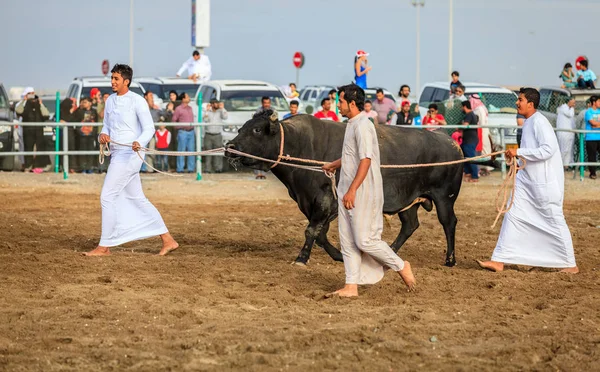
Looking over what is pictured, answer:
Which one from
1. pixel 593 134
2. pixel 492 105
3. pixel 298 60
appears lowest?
pixel 593 134

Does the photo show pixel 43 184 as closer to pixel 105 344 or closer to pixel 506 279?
pixel 506 279

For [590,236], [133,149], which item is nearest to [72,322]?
[133,149]

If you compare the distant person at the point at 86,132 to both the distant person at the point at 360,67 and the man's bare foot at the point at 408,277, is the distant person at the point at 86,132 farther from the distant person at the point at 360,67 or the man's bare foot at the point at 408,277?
the man's bare foot at the point at 408,277

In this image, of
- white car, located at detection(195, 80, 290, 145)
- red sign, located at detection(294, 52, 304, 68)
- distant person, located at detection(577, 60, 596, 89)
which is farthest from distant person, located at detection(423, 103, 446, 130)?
red sign, located at detection(294, 52, 304, 68)

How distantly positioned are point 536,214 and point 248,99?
13.0 m

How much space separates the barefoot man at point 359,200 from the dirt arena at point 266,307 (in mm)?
272

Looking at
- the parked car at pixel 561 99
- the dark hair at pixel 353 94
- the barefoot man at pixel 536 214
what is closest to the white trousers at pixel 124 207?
the dark hair at pixel 353 94

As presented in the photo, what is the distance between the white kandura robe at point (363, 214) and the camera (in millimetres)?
8742

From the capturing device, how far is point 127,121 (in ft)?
36.8

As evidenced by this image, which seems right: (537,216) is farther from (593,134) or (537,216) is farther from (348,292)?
(593,134)

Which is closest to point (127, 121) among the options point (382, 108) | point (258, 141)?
point (258, 141)

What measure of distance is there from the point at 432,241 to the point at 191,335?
19.2 ft

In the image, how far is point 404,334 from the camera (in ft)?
25.2

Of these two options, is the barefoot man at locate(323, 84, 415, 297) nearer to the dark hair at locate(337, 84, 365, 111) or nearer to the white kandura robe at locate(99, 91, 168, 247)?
the dark hair at locate(337, 84, 365, 111)
